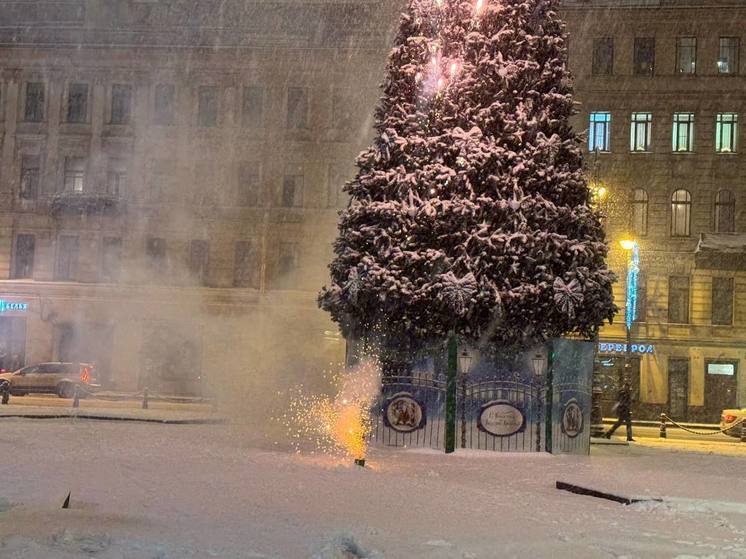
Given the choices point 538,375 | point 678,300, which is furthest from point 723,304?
point 538,375

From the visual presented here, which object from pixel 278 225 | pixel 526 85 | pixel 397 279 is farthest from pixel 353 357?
pixel 278 225

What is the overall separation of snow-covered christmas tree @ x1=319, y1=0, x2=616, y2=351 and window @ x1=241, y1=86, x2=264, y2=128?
25412 mm

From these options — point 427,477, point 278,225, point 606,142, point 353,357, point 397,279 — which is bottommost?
point 427,477

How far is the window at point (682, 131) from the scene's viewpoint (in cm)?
4231

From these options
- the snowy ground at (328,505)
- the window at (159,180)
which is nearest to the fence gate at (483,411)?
the snowy ground at (328,505)

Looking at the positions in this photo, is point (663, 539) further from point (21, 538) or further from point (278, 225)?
point (278, 225)

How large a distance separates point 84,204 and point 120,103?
502 centimetres

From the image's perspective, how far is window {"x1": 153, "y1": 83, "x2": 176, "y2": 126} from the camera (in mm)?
44969

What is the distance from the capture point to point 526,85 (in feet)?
64.3

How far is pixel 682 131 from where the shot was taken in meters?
42.3

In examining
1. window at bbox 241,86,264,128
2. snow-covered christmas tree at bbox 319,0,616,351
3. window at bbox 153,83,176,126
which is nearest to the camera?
snow-covered christmas tree at bbox 319,0,616,351

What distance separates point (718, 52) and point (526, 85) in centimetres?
2600

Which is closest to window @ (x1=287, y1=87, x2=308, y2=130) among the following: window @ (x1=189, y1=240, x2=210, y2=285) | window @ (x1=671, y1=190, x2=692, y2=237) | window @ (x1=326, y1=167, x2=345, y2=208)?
window @ (x1=326, y1=167, x2=345, y2=208)

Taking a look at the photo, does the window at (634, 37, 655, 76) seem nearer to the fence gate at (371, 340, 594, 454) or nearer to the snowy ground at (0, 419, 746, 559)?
the fence gate at (371, 340, 594, 454)
